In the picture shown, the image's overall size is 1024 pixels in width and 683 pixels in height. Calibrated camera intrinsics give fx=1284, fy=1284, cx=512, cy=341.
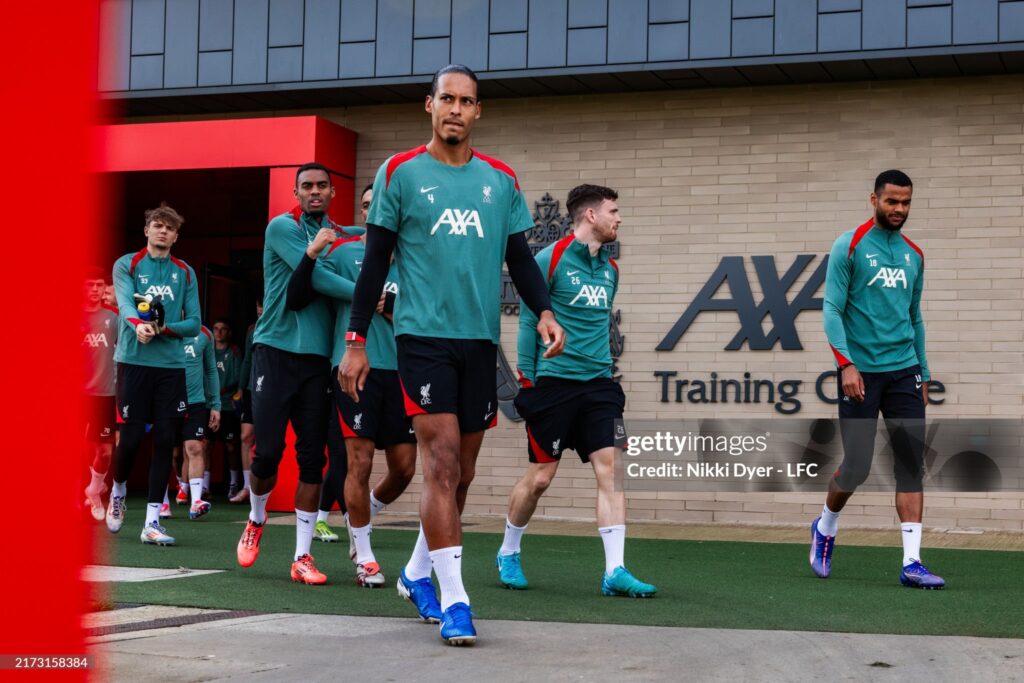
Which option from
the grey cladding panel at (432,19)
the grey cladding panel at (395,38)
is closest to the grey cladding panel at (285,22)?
the grey cladding panel at (395,38)

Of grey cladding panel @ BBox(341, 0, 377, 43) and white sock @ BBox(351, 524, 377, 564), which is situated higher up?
grey cladding panel @ BBox(341, 0, 377, 43)

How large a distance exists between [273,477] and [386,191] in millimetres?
2741

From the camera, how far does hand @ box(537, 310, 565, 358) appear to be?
4855mm

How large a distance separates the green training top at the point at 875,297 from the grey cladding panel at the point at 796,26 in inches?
164

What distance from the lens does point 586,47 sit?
11.9 m

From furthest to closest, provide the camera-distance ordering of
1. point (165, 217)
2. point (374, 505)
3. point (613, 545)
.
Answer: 1. point (165, 217)
2. point (374, 505)
3. point (613, 545)


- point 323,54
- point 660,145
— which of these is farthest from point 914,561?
point 323,54

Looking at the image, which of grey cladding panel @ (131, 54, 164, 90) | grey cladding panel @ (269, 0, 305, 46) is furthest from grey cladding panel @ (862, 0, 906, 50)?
grey cladding panel @ (131, 54, 164, 90)

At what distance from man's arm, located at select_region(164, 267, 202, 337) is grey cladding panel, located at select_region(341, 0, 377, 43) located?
4.21 m

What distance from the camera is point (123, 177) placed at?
1349 centimetres

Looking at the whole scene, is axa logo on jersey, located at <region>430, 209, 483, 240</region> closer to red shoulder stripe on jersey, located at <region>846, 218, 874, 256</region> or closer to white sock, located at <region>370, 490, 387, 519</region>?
white sock, located at <region>370, 490, 387, 519</region>

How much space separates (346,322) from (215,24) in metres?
7.36

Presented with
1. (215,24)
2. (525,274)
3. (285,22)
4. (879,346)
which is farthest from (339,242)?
(215,24)

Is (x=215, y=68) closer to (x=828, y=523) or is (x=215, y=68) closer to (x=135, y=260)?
(x=135, y=260)
